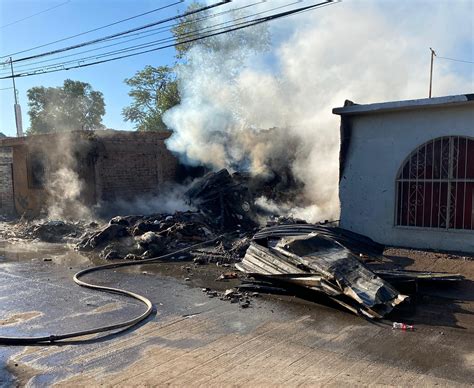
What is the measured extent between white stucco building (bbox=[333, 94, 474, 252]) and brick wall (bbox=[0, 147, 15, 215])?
15.1 meters

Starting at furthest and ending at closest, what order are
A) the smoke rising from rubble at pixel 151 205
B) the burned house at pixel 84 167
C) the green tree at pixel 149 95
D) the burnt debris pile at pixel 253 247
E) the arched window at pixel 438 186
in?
the green tree at pixel 149 95 → the burned house at pixel 84 167 → the smoke rising from rubble at pixel 151 205 → the arched window at pixel 438 186 → the burnt debris pile at pixel 253 247

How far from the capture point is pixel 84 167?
50.4ft

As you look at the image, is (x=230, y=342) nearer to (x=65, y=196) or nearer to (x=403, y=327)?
(x=403, y=327)

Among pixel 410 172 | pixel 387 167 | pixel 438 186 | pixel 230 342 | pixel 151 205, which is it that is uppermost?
pixel 387 167

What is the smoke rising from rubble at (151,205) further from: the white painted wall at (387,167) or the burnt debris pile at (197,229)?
the white painted wall at (387,167)

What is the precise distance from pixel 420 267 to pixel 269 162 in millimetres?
9286

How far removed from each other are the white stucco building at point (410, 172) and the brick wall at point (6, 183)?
15.1 metres

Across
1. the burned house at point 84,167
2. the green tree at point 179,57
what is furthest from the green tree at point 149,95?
the burned house at point 84,167

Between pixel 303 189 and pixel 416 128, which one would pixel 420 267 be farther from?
pixel 303 189

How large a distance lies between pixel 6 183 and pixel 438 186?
17.6 meters

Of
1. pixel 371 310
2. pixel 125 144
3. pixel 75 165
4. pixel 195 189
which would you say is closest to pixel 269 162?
pixel 195 189

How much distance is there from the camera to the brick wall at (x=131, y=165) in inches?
608

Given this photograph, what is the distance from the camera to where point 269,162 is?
1633 centimetres

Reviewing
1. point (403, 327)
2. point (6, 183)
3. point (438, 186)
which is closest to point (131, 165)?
point (6, 183)
